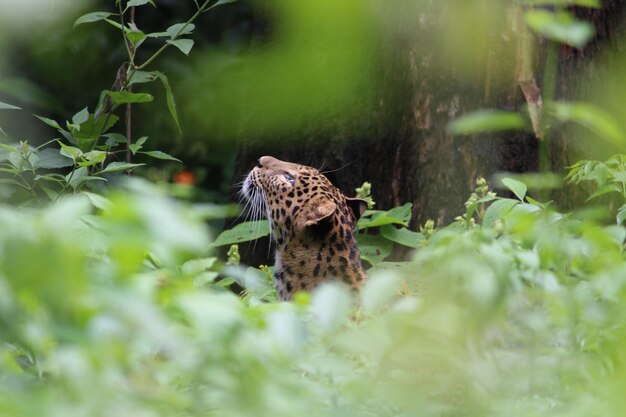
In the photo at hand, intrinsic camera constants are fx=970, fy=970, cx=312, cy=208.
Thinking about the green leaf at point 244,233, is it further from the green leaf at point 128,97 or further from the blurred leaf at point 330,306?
the blurred leaf at point 330,306

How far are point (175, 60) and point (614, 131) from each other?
7.10 metres

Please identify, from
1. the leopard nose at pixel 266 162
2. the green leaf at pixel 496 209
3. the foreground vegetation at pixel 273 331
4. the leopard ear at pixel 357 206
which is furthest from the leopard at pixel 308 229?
the foreground vegetation at pixel 273 331

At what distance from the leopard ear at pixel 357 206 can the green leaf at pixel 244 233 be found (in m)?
0.48

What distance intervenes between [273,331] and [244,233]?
3536 mm

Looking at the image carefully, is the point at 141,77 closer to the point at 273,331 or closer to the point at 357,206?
the point at 357,206

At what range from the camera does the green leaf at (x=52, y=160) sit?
4119mm

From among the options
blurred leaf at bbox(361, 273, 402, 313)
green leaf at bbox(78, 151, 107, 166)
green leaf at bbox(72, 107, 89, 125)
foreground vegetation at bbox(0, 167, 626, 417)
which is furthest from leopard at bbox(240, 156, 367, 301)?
blurred leaf at bbox(361, 273, 402, 313)

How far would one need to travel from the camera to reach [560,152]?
5594 millimetres

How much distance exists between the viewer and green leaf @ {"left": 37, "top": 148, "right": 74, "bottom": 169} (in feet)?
13.5

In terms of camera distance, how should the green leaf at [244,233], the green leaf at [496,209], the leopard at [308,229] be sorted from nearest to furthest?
the green leaf at [496,209] < the leopard at [308,229] < the green leaf at [244,233]

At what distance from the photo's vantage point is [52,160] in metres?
4.18

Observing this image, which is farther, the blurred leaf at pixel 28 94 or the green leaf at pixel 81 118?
the blurred leaf at pixel 28 94

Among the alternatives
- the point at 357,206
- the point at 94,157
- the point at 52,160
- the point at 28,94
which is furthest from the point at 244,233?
the point at 28,94

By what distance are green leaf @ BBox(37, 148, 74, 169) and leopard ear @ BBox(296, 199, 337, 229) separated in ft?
3.90
